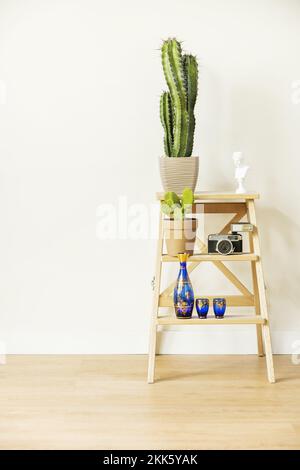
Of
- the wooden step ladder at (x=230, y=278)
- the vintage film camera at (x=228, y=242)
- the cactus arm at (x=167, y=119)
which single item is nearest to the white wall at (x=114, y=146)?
the wooden step ladder at (x=230, y=278)

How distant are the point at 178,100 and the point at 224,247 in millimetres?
671

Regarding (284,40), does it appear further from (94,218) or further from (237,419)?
(237,419)

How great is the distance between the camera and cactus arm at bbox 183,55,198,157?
3219mm

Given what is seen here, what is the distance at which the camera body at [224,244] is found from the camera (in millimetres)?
3193

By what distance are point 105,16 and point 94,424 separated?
197 cm

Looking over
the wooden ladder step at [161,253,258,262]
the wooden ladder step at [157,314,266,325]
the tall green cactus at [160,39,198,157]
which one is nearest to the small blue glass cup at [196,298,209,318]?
the wooden ladder step at [157,314,266,325]

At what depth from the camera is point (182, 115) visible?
10.6ft

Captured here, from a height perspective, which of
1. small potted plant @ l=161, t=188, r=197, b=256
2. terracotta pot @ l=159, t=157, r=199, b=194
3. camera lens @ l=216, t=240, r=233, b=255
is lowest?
camera lens @ l=216, t=240, r=233, b=255

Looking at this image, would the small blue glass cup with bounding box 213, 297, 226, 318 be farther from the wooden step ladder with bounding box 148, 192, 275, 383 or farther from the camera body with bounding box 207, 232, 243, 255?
the camera body with bounding box 207, 232, 243, 255

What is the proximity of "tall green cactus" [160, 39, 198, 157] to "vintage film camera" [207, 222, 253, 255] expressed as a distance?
0.40 metres

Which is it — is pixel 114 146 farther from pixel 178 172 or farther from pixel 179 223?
pixel 179 223

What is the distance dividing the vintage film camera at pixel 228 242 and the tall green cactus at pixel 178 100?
40 cm

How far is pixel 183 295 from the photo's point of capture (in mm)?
3123
